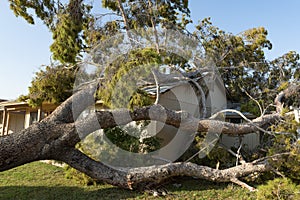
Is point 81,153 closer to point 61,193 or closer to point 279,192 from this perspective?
point 61,193

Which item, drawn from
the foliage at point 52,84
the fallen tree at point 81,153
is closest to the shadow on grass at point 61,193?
the fallen tree at point 81,153

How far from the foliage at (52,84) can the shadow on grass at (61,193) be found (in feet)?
14.1

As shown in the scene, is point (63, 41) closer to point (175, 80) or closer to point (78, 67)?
point (78, 67)

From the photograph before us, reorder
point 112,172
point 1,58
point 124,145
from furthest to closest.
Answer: point 1,58 → point 124,145 → point 112,172

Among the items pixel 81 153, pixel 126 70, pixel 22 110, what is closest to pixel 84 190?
pixel 81 153

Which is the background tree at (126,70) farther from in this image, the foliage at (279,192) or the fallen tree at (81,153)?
the foliage at (279,192)

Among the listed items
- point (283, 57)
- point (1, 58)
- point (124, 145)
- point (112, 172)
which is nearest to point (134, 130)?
point (124, 145)

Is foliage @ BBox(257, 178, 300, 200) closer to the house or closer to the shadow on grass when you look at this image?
the shadow on grass

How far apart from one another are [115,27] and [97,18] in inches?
32.4

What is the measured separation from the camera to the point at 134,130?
28.0 ft

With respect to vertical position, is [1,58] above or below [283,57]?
below

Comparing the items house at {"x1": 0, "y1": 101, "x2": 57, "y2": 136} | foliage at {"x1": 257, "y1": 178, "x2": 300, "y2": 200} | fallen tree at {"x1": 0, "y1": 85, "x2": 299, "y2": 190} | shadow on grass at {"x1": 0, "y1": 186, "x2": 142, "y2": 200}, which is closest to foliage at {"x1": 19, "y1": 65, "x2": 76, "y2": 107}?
fallen tree at {"x1": 0, "y1": 85, "x2": 299, "y2": 190}

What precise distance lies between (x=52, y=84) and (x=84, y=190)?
4.91 m

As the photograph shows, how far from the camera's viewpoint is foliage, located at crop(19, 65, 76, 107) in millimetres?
9789
